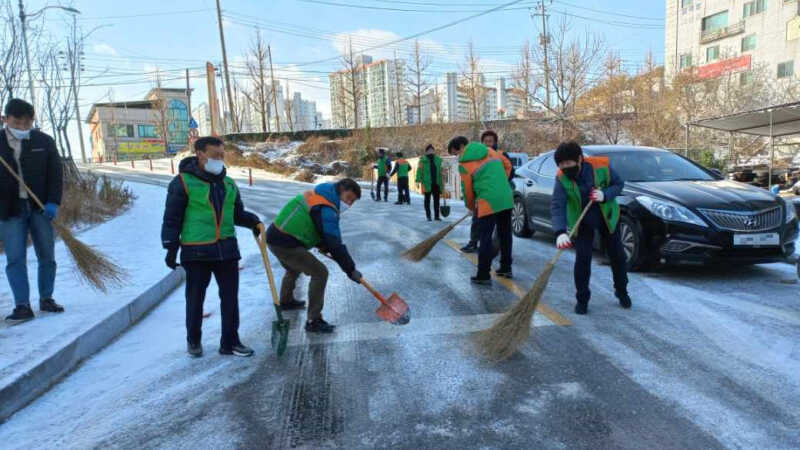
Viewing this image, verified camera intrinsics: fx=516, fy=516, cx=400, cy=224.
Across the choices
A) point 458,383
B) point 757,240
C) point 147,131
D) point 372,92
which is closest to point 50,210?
point 458,383

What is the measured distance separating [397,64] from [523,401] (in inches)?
2072

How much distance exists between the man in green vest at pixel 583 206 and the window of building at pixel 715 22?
51801mm

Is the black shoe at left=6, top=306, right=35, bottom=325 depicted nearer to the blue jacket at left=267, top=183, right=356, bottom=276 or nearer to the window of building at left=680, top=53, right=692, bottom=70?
the blue jacket at left=267, top=183, right=356, bottom=276

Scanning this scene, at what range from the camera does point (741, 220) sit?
5086 millimetres

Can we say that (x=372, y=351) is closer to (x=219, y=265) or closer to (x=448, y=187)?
(x=219, y=265)

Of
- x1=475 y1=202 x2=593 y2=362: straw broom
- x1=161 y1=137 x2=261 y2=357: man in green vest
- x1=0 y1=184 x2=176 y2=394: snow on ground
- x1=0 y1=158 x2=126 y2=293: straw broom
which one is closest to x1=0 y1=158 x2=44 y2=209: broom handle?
x1=0 y1=158 x2=126 y2=293: straw broom

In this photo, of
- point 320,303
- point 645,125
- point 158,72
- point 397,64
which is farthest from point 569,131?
point 158,72

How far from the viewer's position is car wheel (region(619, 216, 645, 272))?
554 cm

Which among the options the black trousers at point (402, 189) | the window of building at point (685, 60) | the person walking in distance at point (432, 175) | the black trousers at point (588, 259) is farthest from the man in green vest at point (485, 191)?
the window of building at point (685, 60)

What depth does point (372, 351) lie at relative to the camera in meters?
3.68

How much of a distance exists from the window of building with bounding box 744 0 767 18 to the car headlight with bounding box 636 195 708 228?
47.9m

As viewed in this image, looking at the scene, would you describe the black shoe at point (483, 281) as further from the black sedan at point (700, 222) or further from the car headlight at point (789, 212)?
the car headlight at point (789, 212)

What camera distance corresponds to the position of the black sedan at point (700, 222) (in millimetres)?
5078

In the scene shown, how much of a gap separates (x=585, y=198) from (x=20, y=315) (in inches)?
192
